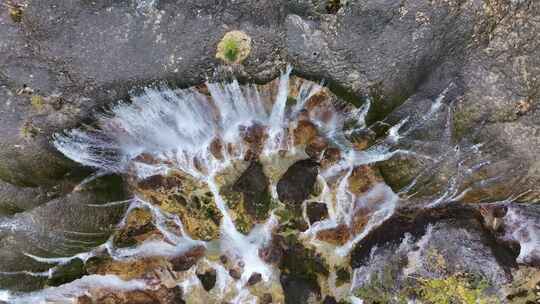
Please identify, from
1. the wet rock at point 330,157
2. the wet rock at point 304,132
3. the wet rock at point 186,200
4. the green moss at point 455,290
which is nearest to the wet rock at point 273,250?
the wet rock at point 186,200

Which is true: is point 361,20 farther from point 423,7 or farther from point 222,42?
point 222,42

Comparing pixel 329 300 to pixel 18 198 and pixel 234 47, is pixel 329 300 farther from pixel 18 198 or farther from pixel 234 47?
pixel 18 198

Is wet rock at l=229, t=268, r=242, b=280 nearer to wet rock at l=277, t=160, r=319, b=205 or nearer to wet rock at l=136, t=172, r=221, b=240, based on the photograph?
wet rock at l=136, t=172, r=221, b=240

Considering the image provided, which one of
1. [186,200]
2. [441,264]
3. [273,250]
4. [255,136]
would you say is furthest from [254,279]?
[441,264]

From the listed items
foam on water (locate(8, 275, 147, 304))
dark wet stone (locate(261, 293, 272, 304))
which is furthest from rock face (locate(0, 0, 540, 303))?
dark wet stone (locate(261, 293, 272, 304))

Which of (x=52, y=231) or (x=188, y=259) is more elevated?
(x=52, y=231)

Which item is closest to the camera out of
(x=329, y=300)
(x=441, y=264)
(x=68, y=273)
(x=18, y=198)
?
(x=18, y=198)
